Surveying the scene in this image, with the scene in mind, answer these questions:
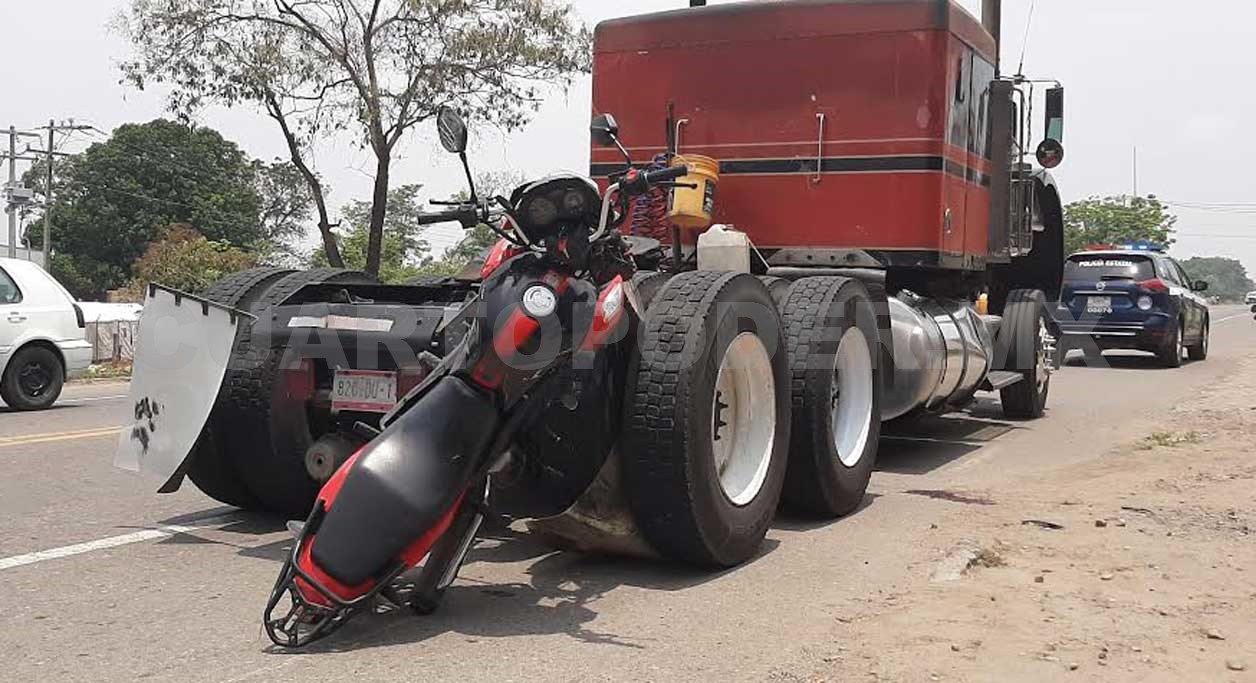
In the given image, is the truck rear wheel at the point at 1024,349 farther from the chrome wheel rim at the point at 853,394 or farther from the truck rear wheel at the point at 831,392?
the chrome wheel rim at the point at 853,394

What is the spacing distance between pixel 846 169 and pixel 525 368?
4.42 meters

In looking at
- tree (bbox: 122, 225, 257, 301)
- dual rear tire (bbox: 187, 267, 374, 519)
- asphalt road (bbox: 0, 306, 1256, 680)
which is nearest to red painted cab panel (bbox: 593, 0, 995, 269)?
asphalt road (bbox: 0, 306, 1256, 680)

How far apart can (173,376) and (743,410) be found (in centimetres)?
251

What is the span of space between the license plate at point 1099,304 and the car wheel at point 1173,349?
2.96 feet

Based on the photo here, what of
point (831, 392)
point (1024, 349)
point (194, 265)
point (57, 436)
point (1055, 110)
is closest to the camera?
point (831, 392)

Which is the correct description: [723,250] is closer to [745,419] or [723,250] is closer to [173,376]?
[745,419]

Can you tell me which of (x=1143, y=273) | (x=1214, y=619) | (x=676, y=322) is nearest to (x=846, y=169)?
(x=676, y=322)

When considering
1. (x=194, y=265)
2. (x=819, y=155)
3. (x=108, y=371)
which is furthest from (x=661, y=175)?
(x=194, y=265)

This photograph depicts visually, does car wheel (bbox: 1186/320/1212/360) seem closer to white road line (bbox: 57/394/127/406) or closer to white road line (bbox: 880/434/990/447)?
white road line (bbox: 880/434/990/447)

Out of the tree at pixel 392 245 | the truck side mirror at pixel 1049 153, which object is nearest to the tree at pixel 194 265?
the tree at pixel 392 245

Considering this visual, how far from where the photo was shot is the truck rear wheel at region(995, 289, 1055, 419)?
35.6ft

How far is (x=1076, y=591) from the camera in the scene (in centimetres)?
489

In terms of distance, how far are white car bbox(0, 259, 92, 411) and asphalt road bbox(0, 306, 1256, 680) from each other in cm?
506

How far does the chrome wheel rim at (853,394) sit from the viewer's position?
6.76m
